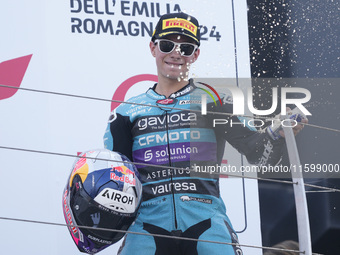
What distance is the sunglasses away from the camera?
2.58m

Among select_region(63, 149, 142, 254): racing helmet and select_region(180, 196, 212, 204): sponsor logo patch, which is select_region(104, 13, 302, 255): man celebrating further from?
select_region(63, 149, 142, 254): racing helmet

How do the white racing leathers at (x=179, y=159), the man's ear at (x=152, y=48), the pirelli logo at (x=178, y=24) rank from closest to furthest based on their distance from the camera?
the white racing leathers at (x=179, y=159)
the pirelli logo at (x=178, y=24)
the man's ear at (x=152, y=48)

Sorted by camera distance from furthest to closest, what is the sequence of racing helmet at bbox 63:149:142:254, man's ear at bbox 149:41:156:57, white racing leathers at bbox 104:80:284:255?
1. man's ear at bbox 149:41:156:57
2. white racing leathers at bbox 104:80:284:255
3. racing helmet at bbox 63:149:142:254

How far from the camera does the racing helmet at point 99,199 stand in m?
2.21

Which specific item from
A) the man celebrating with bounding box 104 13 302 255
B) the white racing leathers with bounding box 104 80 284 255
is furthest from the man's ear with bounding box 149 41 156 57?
the white racing leathers with bounding box 104 80 284 255

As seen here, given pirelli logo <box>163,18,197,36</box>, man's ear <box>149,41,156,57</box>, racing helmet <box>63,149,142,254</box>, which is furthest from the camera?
man's ear <box>149,41,156,57</box>

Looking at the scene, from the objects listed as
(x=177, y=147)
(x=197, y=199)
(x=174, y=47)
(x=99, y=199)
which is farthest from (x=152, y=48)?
(x=99, y=199)

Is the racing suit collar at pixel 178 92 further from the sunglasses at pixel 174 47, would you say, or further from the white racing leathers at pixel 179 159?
the sunglasses at pixel 174 47

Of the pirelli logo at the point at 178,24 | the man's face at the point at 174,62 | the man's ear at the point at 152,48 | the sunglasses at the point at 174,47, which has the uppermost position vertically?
the pirelli logo at the point at 178,24

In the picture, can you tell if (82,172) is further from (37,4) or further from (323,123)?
(323,123)

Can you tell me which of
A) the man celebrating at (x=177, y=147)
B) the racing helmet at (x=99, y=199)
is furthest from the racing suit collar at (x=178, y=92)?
the racing helmet at (x=99, y=199)

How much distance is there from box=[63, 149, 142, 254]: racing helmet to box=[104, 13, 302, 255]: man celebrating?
0.14 metres

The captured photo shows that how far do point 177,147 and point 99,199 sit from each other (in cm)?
39

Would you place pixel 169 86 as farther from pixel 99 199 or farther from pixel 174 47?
pixel 99 199
